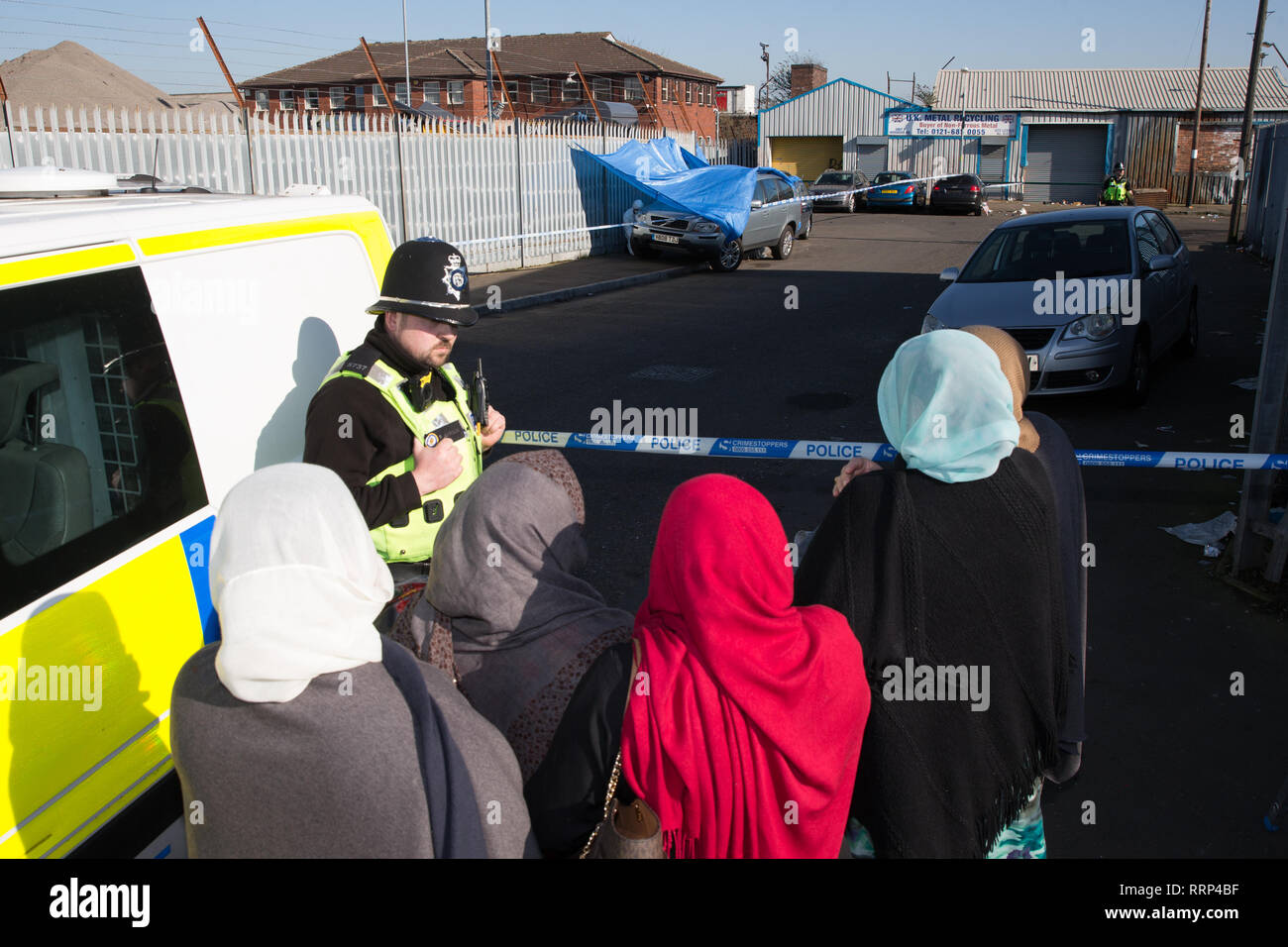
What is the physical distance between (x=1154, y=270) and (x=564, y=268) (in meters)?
12.2

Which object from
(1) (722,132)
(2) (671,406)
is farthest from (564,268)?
(1) (722,132)

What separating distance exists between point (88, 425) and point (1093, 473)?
6813 mm

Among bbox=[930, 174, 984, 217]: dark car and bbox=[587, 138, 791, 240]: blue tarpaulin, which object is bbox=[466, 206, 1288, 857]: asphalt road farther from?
bbox=[930, 174, 984, 217]: dark car

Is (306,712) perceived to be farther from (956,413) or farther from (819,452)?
(819,452)

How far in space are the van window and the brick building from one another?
51688mm

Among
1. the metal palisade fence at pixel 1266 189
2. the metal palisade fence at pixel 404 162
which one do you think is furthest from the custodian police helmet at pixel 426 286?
the metal palisade fence at pixel 1266 189

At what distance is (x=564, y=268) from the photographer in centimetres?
1961

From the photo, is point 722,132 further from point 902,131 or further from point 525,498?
point 525,498

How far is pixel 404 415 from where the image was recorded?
2.96m

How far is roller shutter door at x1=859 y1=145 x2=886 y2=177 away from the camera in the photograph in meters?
46.0

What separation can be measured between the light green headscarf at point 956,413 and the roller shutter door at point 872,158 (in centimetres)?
4675

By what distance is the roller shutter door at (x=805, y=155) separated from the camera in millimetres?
47562

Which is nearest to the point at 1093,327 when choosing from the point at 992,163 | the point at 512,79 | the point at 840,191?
the point at 840,191
